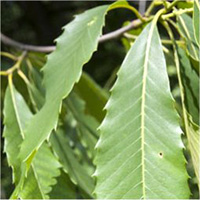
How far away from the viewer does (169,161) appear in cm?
73

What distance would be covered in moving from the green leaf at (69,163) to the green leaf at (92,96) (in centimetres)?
18

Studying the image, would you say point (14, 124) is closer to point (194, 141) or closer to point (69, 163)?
point (69, 163)

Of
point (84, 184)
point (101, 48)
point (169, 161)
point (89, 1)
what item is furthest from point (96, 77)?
point (169, 161)

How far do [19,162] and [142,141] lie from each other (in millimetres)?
273

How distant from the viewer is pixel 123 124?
77 cm

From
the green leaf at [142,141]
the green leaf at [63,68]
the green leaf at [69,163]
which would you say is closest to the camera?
the green leaf at [142,141]

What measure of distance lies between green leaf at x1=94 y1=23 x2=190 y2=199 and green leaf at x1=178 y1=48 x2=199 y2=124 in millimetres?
92

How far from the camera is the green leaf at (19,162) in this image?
→ 89 cm

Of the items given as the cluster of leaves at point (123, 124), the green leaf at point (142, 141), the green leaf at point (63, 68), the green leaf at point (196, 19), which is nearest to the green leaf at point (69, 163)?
the cluster of leaves at point (123, 124)

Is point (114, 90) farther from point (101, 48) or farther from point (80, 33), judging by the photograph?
point (101, 48)

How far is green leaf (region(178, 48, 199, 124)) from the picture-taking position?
0.85 metres

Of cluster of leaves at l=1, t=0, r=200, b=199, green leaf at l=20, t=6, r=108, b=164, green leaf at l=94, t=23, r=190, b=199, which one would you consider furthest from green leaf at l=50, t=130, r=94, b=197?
green leaf at l=94, t=23, r=190, b=199

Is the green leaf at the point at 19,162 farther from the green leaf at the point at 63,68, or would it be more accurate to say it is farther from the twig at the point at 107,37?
the twig at the point at 107,37

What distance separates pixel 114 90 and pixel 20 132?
28 cm
